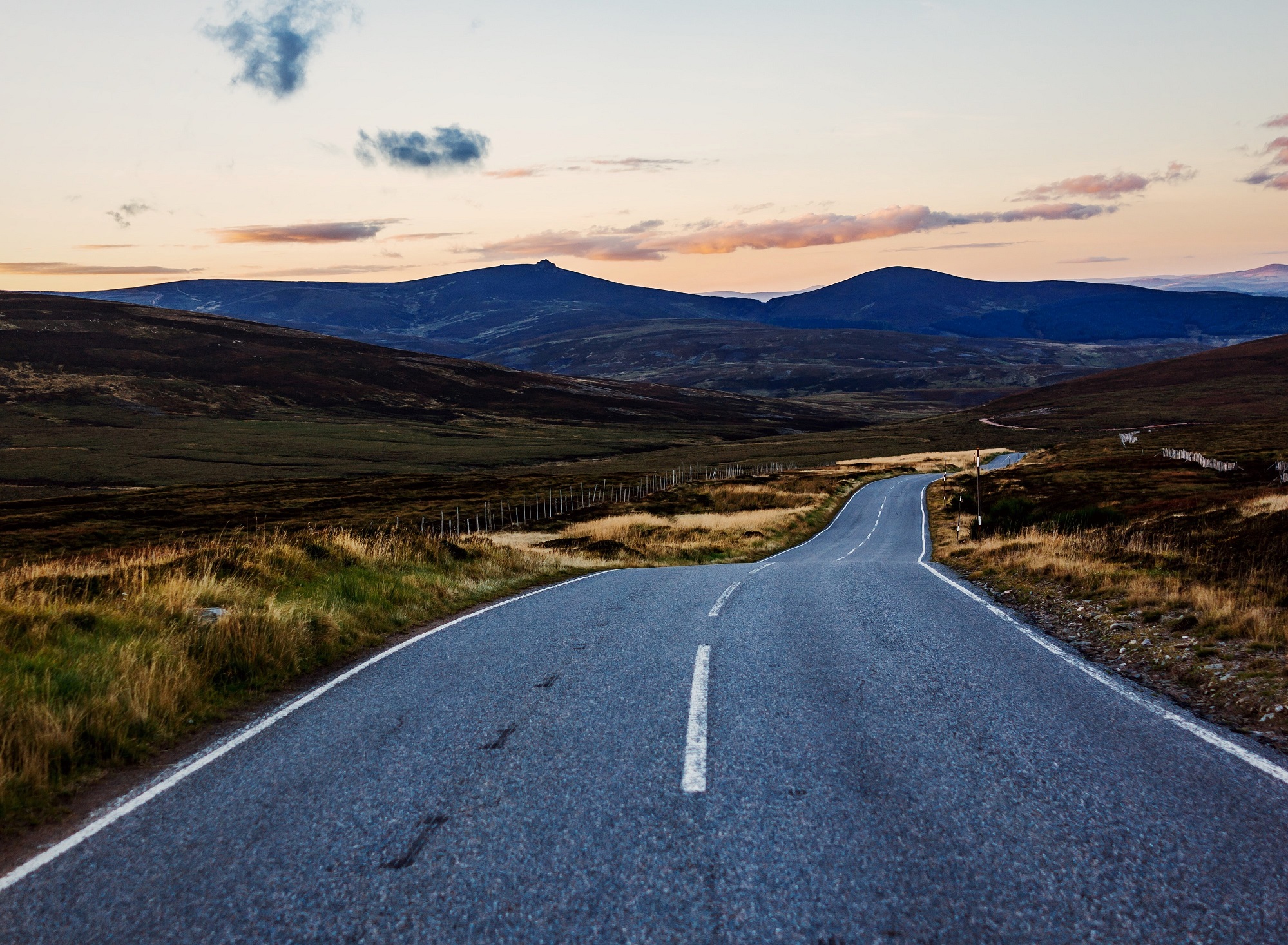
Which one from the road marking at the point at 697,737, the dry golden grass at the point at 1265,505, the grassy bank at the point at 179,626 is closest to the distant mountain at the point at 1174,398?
the dry golden grass at the point at 1265,505

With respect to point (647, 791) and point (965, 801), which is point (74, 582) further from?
point (965, 801)

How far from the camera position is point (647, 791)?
5.32 metres

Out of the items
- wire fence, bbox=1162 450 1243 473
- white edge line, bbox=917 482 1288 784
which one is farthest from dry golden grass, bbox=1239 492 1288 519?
wire fence, bbox=1162 450 1243 473

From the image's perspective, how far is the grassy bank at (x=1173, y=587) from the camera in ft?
26.7

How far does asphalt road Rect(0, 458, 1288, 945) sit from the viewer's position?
3.89m

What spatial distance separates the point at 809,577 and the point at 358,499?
2501 inches

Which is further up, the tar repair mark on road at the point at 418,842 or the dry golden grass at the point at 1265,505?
the tar repair mark on road at the point at 418,842

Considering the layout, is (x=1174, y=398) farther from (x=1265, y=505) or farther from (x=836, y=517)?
(x=1265, y=505)

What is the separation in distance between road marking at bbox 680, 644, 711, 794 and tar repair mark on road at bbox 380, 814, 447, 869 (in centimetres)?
155

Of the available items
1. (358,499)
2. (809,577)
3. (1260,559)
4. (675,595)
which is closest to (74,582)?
(675,595)

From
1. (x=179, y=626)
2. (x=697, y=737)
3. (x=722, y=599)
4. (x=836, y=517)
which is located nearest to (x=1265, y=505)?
(x=722, y=599)

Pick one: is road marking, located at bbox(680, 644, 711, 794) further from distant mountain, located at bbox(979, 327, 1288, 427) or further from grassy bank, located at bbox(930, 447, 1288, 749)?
distant mountain, located at bbox(979, 327, 1288, 427)

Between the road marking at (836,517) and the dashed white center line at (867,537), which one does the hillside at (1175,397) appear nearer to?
the road marking at (836,517)

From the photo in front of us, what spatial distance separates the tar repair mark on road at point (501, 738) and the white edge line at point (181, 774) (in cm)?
207
